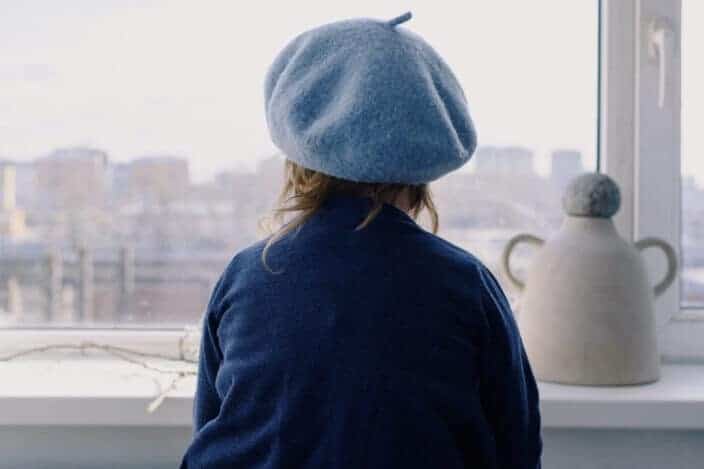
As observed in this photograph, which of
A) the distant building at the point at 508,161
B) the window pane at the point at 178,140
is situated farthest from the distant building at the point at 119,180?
the distant building at the point at 508,161

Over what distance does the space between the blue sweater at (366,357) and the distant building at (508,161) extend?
615 mm

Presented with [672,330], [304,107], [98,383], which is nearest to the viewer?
[304,107]

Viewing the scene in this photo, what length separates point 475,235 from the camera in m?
1.63

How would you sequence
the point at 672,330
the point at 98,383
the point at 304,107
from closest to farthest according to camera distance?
the point at 304,107 < the point at 98,383 < the point at 672,330

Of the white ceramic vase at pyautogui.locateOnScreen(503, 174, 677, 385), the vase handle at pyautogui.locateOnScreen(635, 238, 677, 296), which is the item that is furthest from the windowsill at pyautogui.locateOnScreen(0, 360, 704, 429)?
the vase handle at pyautogui.locateOnScreen(635, 238, 677, 296)

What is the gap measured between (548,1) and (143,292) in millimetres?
784

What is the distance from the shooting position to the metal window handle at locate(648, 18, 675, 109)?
1.57 m

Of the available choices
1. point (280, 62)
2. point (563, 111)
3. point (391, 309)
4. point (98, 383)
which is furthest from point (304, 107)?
point (563, 111)

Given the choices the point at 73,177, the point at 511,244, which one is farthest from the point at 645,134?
the point at 73,177

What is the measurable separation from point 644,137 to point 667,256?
20cm

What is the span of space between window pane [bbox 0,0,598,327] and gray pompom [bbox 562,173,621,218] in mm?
197

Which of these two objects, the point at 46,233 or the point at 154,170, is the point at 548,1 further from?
the point at 46,233

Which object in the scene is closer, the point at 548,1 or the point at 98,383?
the point at 98,383

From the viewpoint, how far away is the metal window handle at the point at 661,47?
1565mm
